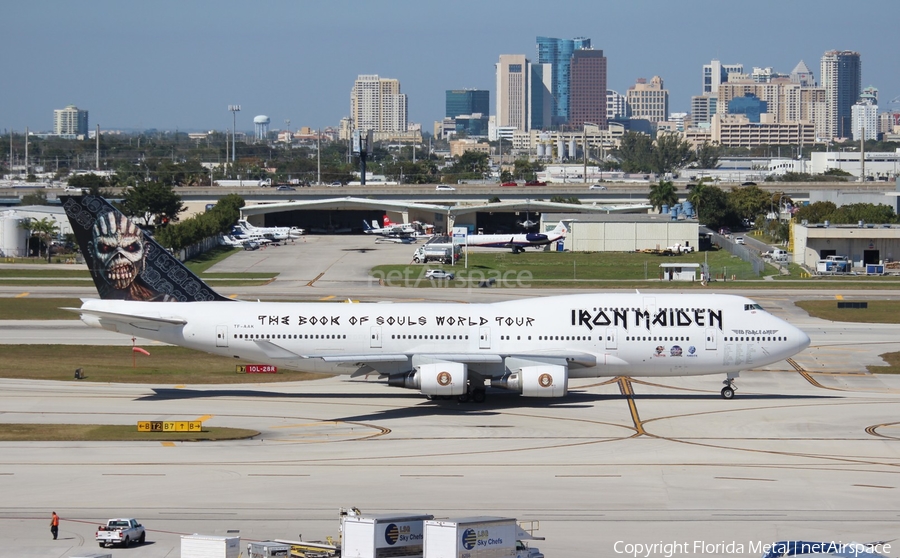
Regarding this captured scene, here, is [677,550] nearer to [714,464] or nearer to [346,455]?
[714,464]

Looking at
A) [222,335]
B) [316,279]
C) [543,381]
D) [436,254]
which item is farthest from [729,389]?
[436,254]

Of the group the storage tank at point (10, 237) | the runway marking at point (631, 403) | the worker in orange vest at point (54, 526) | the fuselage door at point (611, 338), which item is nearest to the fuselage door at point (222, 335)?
the fuselage door at point (611, 338)

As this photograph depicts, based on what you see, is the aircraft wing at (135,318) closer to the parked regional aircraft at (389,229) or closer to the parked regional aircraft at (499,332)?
the parked regional aircraft at (499,332)

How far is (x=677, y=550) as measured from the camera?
1083 inches

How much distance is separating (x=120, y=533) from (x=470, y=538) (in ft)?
30.8

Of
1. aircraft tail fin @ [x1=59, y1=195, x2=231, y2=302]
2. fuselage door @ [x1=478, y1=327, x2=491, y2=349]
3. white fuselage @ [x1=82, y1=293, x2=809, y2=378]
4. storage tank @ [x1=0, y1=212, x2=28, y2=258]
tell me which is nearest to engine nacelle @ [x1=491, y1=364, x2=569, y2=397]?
white fuselage @ [x1=82, y1=293, x2=809, y2=378]

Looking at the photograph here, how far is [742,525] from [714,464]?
7.32 metres

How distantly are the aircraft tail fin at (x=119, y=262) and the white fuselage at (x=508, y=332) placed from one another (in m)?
1.00

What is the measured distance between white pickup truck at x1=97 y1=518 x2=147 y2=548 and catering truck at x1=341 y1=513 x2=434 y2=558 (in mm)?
5962

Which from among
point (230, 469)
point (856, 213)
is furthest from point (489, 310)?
point (856, 213)

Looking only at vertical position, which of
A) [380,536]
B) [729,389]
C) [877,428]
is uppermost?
[380,536]

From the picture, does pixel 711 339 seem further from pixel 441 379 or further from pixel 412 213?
pixel 412 213

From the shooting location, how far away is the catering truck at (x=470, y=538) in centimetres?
2488

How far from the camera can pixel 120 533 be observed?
27.6m
